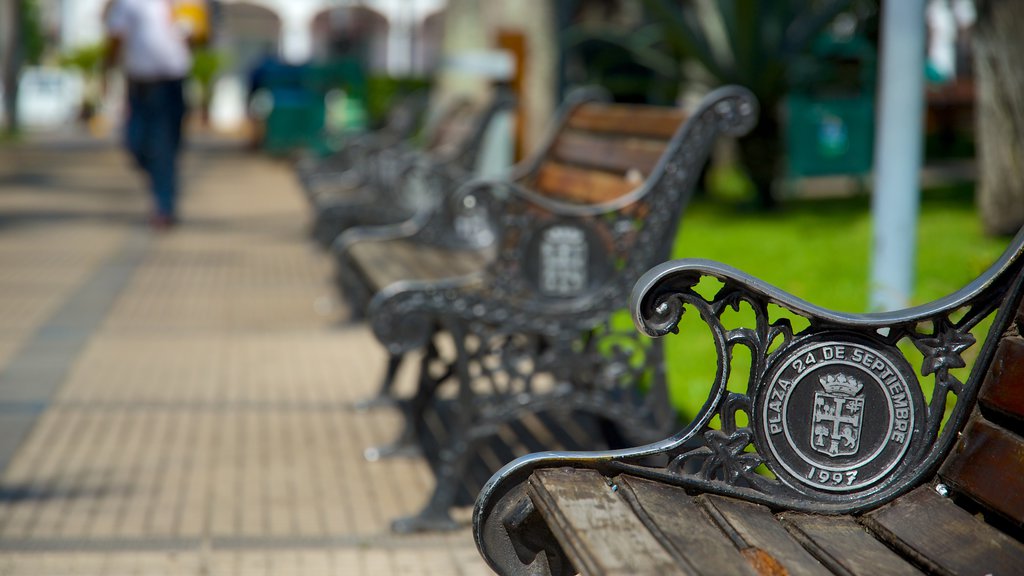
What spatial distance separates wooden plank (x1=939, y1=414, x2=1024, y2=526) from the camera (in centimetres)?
229

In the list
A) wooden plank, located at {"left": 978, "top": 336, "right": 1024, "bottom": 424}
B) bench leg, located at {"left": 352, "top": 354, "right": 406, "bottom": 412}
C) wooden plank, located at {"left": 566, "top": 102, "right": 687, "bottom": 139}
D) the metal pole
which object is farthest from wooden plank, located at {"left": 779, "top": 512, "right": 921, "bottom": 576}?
bench leg, located at {"left": 352, "top": 354, "right": 406, "bottom": 412}

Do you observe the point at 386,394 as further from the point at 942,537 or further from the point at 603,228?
the point at 942,537

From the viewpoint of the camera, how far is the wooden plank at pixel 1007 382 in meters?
2.37

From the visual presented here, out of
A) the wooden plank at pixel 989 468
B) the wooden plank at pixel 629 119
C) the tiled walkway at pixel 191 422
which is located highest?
the wooden plank at pixel 629 119

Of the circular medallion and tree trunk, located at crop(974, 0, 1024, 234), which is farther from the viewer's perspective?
tree trunk, located at crop(974, 0, 1024, 234)

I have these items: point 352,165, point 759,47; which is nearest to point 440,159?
point 352,165

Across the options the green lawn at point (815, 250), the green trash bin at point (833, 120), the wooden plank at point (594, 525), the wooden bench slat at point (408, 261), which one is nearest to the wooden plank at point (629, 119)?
the wooden bench slat at point (408, 261)

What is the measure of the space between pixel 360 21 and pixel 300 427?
29.9 meters

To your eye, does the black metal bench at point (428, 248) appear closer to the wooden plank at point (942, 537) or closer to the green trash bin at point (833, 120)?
the wooden plank at point (942, 537)

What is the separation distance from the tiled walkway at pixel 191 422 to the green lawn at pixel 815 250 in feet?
4.35

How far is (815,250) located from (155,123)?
5.26 meters

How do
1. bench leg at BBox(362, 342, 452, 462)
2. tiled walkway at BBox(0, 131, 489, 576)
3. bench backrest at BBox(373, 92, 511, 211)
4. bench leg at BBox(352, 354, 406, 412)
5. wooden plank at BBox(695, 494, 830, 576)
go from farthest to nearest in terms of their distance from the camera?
bench backrest at BBox(373, 92, 511, 211) → bench leg at BBox(352, 354, 406, 412) → bench leg at BBox(362, 342, 452, 462) → tiled walkway at BBox(0, 131, 489, 576) → wooden plank at BBox(695, 494, 830, 576)

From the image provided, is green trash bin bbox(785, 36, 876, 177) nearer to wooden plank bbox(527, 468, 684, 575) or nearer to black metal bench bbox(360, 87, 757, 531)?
black metal bench bbox(360, 87, 757, 531)

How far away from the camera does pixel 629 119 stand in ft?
15.1
